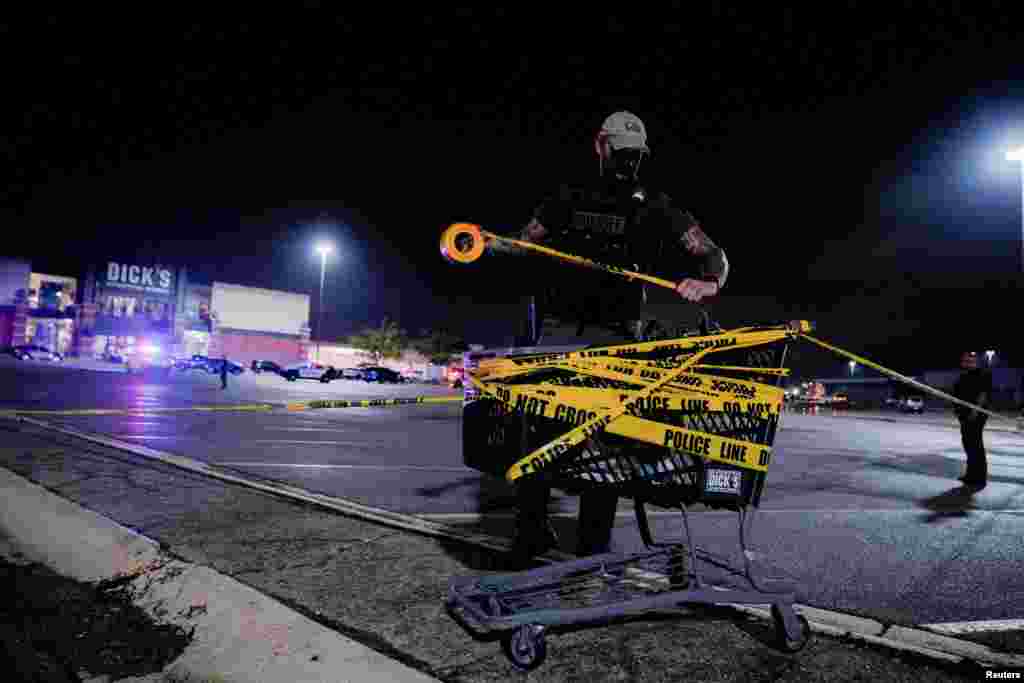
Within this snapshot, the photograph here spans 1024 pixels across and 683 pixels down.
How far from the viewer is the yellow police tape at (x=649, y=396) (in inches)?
91.6

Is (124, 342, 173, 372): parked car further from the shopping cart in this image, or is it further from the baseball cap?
the shopping cart

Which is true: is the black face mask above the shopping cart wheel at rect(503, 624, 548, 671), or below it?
above

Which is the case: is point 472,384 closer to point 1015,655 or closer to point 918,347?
point 1015,655

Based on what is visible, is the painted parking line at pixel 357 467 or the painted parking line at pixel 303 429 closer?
the painted parking line at pixel 357 467

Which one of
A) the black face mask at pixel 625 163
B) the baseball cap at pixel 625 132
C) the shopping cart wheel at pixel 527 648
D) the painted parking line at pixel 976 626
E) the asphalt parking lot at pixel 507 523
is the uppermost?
the baseball cap at pixel 625 132

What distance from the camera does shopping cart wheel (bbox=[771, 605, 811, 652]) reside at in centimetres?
235

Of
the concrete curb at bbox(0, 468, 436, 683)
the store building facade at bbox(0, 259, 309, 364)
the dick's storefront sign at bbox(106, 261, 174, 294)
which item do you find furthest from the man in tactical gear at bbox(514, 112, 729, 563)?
the dick's storefront sign at bbox(106, 261, 174, 294)

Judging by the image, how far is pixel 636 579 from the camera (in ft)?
9.82

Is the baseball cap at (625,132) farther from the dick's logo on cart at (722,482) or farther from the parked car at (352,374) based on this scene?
the parked car at (352,374)

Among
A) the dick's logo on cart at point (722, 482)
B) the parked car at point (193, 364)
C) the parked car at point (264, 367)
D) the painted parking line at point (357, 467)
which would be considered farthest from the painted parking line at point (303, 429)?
the parked car at point (264, 367)

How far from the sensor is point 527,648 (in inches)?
86.5

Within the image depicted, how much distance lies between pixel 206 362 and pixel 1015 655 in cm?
5303

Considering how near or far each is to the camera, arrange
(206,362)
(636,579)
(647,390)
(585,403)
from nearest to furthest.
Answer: (647,390) → (585,403) → (636,579) → (206,362)

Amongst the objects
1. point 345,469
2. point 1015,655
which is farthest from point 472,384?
point 345,469
